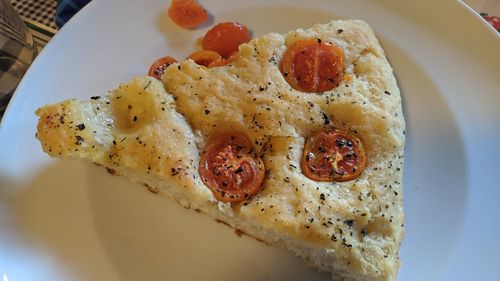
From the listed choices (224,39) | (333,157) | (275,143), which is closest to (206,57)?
(224,39)

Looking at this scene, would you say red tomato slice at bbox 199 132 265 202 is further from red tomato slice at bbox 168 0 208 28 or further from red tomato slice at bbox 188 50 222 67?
red tomato slice at bbox 168 0 208 28

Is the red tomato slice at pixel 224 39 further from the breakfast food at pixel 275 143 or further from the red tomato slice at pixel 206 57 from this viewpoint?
the breakfast food at pixel 275 143

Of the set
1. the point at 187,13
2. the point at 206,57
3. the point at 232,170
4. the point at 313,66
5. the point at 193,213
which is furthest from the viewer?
the point at 187,13

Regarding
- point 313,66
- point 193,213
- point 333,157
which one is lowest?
point 193,213

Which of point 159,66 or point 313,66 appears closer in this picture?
point 313,66

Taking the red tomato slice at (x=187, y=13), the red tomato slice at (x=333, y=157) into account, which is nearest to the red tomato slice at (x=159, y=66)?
the red tomato slice at (x=187, y=13)

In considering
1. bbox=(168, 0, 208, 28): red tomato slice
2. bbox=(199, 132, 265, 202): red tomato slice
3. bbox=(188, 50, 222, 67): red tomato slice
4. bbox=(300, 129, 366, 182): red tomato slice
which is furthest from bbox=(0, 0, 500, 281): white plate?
bbox=(300, 129, 366, 182): red tomato slice

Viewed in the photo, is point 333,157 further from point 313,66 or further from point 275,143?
point 313,66
